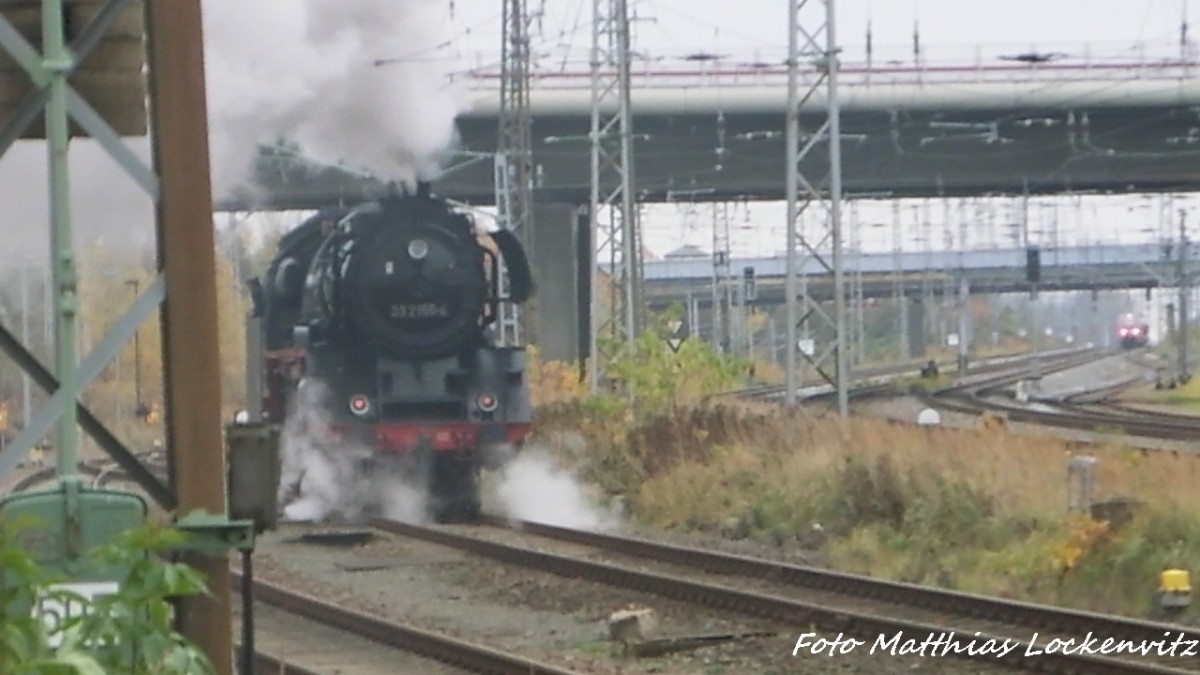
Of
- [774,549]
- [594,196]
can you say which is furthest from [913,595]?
[594,196]

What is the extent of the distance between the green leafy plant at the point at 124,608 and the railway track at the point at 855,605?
6063 mm

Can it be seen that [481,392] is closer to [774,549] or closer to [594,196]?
[774,549]

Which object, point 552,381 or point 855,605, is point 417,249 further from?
point 552,381

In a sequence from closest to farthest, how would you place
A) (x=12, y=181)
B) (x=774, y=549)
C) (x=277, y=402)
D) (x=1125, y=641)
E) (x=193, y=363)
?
(x=193, y=363)
(x=12, y=181)
(x=1125, y=641)
(x=774, y=549)
(x=277, y=402)

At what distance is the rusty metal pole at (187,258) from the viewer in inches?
264

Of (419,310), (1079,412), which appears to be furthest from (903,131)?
(419,310)

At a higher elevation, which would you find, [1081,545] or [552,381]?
[1081,545]

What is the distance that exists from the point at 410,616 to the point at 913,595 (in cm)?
359

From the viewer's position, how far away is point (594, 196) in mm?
32406

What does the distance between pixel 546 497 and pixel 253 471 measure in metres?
17.7

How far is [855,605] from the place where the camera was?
13.8 meters

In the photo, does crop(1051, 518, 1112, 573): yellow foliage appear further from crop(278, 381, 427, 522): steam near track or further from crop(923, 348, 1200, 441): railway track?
crop(923, 348, 1200, 441): railway track

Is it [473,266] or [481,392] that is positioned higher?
[473,266]

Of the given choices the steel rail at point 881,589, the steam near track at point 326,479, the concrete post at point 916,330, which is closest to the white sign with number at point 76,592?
the steel rail at point 881,589
